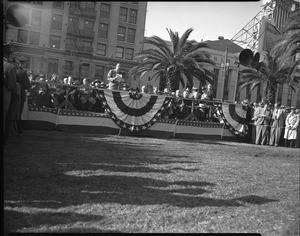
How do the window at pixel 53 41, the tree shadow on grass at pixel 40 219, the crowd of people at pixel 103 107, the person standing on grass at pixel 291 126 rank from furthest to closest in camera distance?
the person standing on grass at pixel 291 126 → the crowd of people at pixel 103 107 → the tree shadow on grass at pixel 40 219 → the window at pixel 53 41

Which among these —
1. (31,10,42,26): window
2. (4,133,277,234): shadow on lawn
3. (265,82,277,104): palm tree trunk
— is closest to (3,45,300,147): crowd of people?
(4,133,277,234): shadow on lawn

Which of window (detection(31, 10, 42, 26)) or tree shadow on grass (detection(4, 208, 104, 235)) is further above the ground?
window (detection(31, 10, 42, 26))

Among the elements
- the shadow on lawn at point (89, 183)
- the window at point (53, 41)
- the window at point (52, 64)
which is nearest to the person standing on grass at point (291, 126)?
the shadow on lawn at point (89, 183)

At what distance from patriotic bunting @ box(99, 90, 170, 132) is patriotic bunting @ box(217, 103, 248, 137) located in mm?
2704

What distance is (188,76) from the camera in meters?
Result: 6.41

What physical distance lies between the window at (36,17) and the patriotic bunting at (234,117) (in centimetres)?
1165

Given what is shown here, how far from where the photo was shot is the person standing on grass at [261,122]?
44.5 ft

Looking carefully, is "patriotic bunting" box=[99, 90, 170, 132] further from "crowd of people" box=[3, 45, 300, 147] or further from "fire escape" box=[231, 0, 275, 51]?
"fire escape" box=[231, 0, 275, 51]

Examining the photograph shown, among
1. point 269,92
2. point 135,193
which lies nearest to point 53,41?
point 135,193

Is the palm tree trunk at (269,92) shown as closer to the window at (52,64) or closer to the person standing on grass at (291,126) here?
the person standing on grass at (291,126)

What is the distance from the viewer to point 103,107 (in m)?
10.3

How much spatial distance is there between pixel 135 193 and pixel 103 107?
6.36m

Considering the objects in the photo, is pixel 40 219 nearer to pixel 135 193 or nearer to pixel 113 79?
pixel 135 193

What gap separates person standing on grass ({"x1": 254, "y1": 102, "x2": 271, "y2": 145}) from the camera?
44.5 feet
